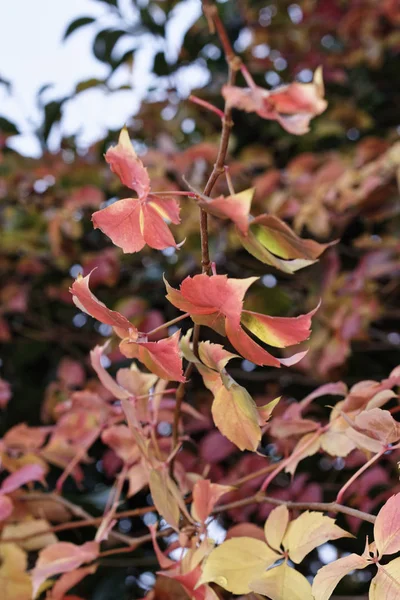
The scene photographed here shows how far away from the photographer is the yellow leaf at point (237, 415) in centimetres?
38

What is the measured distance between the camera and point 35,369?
118cm

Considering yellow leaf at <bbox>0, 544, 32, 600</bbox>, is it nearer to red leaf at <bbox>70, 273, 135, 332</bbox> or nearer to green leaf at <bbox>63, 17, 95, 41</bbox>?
red leaf at <bbox>70, 273, 135, 332</bbox>

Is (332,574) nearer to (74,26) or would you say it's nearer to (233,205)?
(233,205)

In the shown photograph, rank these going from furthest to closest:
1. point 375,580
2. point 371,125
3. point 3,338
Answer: point 371,125, point 3,338, point 375,580

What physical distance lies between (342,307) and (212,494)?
49 cm

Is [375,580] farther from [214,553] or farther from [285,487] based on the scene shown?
[285,487]

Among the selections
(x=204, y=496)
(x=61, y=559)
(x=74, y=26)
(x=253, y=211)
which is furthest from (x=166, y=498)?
(x=74, y=26)

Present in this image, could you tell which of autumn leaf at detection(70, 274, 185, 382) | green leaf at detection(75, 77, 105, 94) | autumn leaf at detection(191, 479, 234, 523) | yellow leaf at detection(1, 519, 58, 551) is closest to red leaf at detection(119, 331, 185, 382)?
autumn leaf at detection(70, 274, 185, 382)

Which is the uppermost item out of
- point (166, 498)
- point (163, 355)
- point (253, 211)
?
point (163, 355)

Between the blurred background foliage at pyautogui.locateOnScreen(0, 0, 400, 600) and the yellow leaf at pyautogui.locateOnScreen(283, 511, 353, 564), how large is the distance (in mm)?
347

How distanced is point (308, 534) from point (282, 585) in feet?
0.12

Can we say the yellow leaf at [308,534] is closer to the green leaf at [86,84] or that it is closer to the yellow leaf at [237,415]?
the yellow leaf at [237,415]

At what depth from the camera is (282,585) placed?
372 millimetres

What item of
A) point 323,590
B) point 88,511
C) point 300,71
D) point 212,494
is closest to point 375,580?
point 323,590
